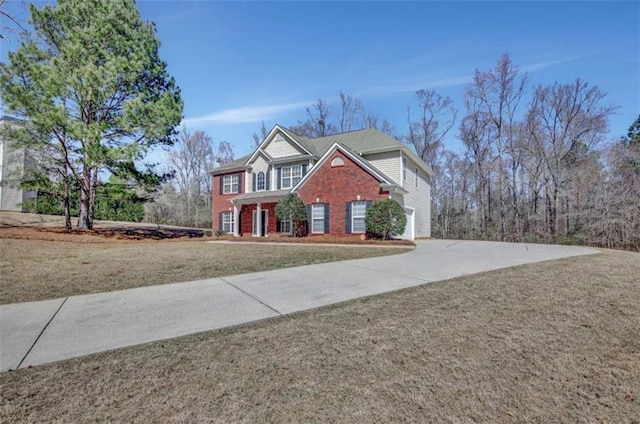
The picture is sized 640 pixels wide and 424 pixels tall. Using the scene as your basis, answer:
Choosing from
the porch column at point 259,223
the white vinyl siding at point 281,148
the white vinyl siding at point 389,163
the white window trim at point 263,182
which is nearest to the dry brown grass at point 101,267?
the white vinyl siding at point 389,163

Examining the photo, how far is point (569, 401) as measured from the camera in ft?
7.75

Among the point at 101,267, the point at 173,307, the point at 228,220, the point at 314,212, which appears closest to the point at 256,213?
the point at 228,220

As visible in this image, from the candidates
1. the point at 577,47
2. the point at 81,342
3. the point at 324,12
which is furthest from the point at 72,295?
the point at 577,47

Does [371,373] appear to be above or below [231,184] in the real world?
below

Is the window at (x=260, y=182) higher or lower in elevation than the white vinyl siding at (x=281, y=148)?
lower

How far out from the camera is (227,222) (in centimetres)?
2341

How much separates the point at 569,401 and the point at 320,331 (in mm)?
2393

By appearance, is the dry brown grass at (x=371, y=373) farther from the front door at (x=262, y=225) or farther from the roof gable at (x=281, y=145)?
the roof gable at (x=281, y=145)

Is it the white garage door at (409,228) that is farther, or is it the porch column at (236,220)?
the porch column at (236,220)

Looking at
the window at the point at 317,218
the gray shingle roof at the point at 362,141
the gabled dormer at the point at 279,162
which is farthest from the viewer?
the gabled dormer at the point at 279,162

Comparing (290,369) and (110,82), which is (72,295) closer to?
(290,369)

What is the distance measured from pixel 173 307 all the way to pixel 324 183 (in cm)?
1366

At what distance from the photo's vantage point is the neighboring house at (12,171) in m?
17.3

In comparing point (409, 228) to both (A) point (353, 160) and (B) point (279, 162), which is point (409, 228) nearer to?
(A) point (353, 160)
